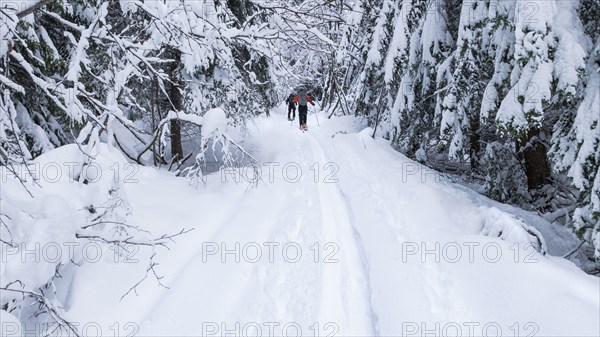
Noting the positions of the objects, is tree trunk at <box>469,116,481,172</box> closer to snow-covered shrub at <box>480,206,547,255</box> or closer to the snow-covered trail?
the snow-covered trail

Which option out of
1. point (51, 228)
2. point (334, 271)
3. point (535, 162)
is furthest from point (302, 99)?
point (51, 228)

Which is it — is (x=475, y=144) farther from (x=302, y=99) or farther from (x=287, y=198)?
(x=302, y=99)

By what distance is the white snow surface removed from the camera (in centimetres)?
383

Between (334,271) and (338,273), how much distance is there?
7 cm

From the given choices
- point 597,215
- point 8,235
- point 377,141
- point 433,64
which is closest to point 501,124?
point 597,215

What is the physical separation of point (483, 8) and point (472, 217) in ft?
11.3

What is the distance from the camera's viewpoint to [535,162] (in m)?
7.67

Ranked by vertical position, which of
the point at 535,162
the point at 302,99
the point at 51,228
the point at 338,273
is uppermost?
the point at 302,99

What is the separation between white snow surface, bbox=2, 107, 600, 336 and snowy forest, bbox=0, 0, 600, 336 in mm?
27

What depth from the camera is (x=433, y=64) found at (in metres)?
8.76

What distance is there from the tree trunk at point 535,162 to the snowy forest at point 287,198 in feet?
0.12

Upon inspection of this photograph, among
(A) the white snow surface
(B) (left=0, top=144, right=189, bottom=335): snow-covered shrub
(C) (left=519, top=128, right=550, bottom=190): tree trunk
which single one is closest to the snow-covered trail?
(A) the white snow surface

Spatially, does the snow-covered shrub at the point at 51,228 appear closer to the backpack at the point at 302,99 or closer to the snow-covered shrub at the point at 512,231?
the snow-covered shrub at the point at 512,231

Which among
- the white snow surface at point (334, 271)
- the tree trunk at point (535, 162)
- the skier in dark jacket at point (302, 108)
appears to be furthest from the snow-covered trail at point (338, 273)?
the skier in dark jacket at point (302, 108)
